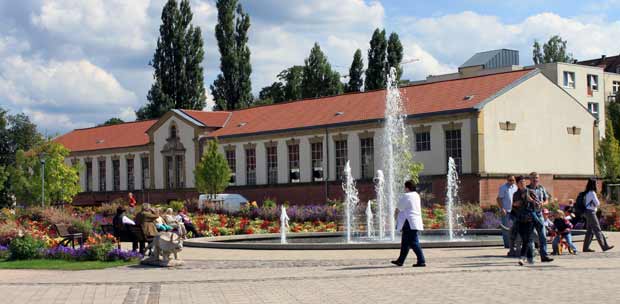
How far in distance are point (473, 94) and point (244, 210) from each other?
46.3 ft

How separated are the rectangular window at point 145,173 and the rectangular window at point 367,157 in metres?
21.7

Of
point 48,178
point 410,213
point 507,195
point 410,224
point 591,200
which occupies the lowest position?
point 410,224

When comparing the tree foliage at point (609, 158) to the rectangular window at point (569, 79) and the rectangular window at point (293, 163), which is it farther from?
the rectangular window at point (569, 79)

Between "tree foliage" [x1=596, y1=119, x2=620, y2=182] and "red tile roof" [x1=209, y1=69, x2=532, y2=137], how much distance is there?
1007 cm

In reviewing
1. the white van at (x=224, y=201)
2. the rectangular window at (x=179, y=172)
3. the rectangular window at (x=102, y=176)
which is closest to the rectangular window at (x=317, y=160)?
the white van at (x=224, y=201)

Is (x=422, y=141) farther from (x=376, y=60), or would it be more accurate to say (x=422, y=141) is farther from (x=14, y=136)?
(x=14, y=136)

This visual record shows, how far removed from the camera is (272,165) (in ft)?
190

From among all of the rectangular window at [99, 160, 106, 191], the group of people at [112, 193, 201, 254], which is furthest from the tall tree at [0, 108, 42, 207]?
the group of people at [112, 193, 201, 254]

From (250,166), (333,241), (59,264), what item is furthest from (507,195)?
(250,166)

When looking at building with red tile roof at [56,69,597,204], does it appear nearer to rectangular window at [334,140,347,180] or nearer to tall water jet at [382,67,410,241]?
rectangular window at [334,140,347,180]

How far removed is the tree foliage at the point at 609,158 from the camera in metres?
56.4

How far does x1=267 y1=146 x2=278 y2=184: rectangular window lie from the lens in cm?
5753

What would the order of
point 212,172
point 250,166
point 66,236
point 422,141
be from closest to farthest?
point 66,236
point 422,141
point 212,172
point 250,166

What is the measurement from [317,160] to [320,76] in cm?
3704
